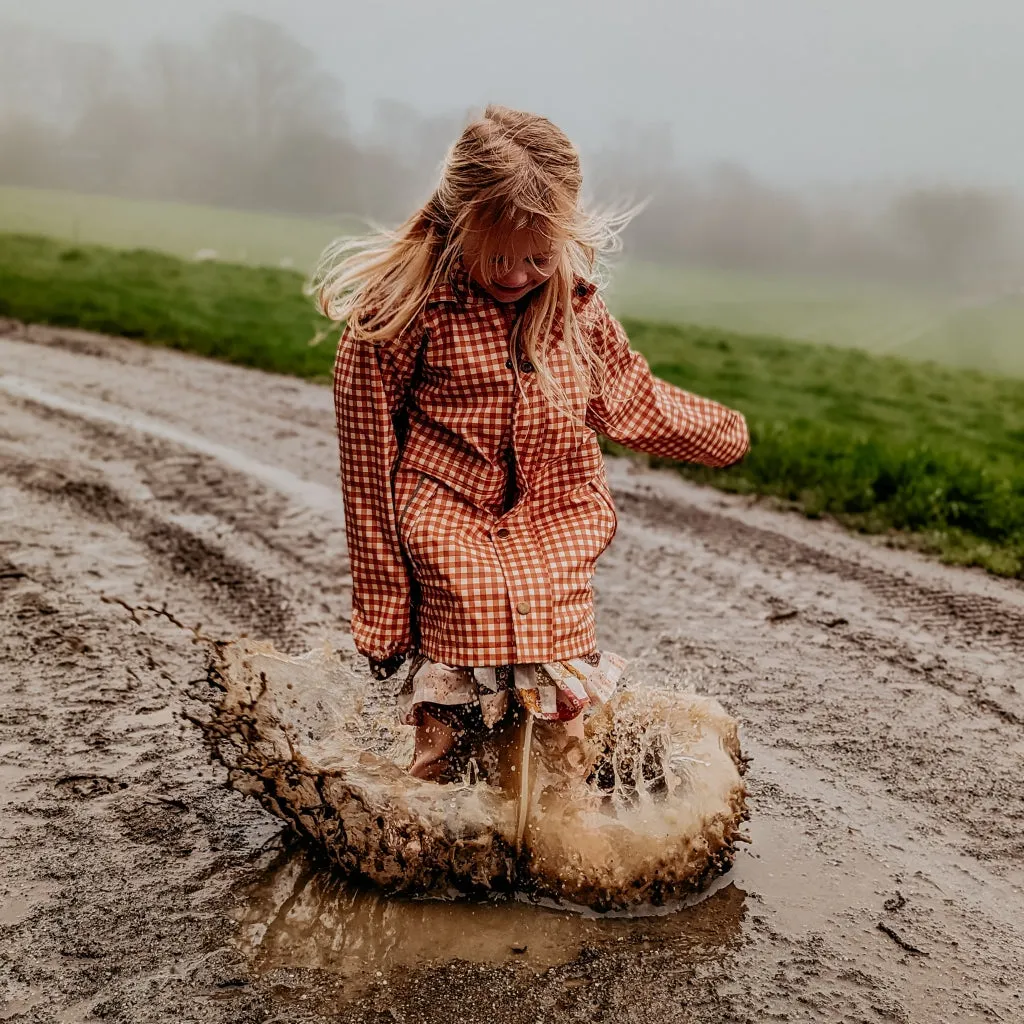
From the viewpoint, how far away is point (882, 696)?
4.38 m

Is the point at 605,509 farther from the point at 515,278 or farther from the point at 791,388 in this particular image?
the point at 791,388

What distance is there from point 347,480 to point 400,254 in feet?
1.89

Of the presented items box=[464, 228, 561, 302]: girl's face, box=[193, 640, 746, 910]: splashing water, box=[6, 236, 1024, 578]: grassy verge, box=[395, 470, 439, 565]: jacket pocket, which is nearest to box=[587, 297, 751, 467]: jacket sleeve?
box=[464, 228, 561, 302]: girl's face

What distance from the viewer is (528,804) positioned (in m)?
2.99

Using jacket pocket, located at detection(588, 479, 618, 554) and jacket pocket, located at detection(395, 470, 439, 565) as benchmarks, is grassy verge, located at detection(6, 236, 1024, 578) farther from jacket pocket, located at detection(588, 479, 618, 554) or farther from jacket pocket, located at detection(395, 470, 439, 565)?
jacket pocket, located at detection(395, 470, 439, 565)

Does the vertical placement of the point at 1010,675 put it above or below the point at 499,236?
below

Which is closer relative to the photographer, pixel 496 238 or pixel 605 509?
pixel 496 238

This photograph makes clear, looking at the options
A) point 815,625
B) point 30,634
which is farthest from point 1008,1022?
point 30,634

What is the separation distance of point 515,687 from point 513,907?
1.89 feet

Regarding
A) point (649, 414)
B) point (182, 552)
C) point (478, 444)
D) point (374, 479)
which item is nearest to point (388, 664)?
point (374, 479)

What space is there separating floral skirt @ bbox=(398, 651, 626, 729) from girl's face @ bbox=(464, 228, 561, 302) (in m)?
0.91

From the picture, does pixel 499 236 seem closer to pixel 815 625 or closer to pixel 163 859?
pixel 163 859

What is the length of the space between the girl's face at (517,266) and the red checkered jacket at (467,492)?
67mm

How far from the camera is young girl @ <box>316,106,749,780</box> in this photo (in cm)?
275
